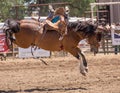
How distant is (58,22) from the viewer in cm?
1020

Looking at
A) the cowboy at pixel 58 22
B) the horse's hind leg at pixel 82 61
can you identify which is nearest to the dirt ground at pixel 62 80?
the horse's hind leg at pixel 82 61

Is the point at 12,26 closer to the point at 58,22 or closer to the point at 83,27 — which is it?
the point at 58,22

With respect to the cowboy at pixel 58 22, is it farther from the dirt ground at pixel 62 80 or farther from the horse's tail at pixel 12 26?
the dirt ground at pixel 62 80

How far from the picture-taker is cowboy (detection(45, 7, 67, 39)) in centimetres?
998

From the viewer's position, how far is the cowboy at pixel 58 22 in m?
9.98

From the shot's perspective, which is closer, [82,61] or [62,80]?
[82,61]

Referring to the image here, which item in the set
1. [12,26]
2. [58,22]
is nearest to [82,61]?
[58,22]

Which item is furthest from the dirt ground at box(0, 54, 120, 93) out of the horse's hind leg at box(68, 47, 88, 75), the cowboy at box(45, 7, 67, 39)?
the cowboy at box(45, 7, 67, 39)

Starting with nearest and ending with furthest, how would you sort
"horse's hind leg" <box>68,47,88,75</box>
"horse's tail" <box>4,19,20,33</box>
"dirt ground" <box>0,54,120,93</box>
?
"dirt ground" <box>0,54,120,93</box>, "horse's hind leg" <box>68,47,88,75</box>, "horse's tail" <box>4,19,20,33</box>

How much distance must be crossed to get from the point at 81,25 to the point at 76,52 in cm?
71

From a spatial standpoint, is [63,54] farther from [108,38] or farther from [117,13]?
[117,13]

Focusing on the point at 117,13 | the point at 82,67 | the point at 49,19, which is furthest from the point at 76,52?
the point at 117,13

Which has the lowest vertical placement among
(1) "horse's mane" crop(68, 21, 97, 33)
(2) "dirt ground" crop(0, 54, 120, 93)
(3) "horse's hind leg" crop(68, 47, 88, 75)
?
(2) "dirt ground" crop(0, 54, 120, 93)

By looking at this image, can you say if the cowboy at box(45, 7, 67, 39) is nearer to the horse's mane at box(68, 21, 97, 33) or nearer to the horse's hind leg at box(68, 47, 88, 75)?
the horse's mane at box(68, 21, 97, 33)
